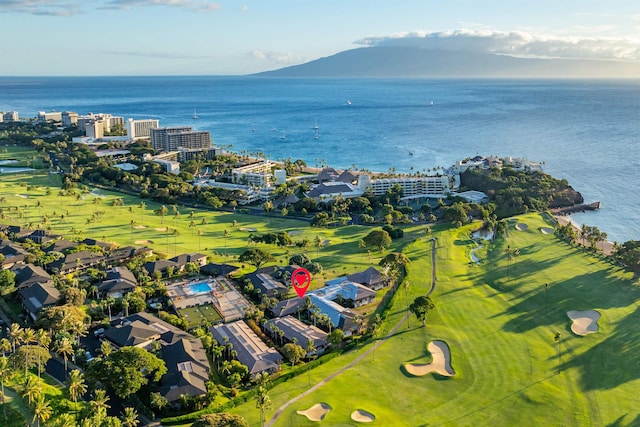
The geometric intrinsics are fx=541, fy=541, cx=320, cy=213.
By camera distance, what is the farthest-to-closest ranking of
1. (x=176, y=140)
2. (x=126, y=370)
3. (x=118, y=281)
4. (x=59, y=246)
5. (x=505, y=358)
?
(x=176, y=140) < (x=59, y=246) < (x=118, y=281) < (x=505, y=358) < (x=126, y=370)

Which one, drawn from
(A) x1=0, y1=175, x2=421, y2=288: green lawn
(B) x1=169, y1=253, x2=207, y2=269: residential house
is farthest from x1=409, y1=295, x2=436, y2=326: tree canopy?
(B) x1=169, y1=253, x2=207, y2=269: residential house

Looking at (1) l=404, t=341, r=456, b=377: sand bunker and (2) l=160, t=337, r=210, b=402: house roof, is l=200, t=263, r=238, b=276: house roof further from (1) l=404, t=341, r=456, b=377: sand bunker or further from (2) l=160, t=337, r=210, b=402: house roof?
(1) l=404, t=341, r=456, b=377: sand bunker

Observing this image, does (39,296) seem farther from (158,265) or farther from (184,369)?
(184,369)

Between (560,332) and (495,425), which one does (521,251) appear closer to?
(560,332)

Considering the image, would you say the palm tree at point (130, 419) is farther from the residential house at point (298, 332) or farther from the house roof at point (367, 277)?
the house roof at point (367, 277)

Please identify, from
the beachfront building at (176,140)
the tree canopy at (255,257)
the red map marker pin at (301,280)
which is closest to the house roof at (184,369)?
the red map marker pin at (301,280)

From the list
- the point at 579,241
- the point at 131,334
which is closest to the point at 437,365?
the point at 131,334
